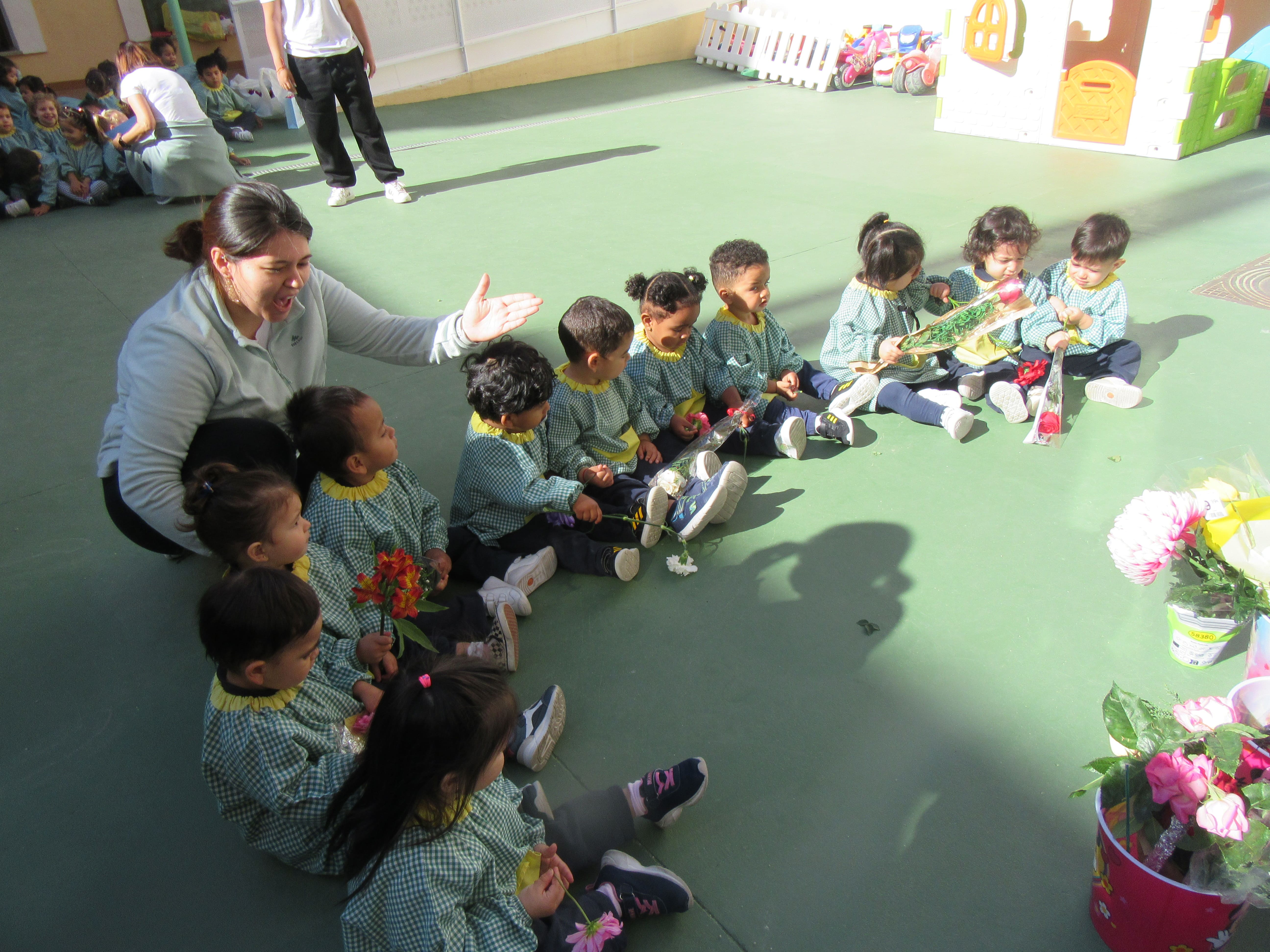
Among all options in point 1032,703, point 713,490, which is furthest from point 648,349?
point 1032,703

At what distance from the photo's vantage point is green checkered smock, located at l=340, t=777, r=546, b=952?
4.41ft

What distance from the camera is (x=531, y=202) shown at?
5738mm

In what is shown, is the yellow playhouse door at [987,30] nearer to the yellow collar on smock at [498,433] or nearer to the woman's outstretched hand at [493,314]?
the woman's outstretched hand at [493,314]

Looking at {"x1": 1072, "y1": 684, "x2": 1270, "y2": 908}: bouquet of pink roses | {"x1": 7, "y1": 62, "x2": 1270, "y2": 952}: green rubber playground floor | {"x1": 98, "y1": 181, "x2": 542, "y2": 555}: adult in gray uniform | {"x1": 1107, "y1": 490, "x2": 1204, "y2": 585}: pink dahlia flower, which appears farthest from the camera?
{"x1": 98, "y1": 181, "x2": 542, "y2": 555}: adult in gray uniform

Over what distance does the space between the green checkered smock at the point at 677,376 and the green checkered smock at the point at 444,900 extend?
177cm

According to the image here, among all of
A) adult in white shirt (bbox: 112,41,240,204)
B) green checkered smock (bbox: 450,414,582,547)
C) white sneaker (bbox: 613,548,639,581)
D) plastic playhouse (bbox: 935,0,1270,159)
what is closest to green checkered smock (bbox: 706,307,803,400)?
green checkered smock (bbox: 450,414,582,547)

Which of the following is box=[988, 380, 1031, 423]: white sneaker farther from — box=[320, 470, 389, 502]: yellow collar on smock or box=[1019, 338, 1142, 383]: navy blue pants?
box=[320, 470, 389, 502]: yellow collar on smock

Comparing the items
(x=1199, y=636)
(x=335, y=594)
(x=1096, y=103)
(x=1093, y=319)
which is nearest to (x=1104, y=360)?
(x=1093, y=319)

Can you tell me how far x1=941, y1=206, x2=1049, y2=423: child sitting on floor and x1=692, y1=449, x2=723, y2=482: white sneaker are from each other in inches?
44.8

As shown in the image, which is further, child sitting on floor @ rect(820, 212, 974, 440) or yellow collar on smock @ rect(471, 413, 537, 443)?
child sitting on floor @ rect(820, 212, 974, 440)

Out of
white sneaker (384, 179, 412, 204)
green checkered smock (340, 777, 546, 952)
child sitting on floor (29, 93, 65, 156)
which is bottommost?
green checkered smock (340, 777, 546, 952)

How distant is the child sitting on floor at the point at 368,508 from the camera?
6.91ft

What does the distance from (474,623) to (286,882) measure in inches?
28.7

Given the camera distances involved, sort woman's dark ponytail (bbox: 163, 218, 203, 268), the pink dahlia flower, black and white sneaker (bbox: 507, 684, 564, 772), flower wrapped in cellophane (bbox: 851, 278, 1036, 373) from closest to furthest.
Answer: the pink dahlia flower < black and white sneaker (bbox: 507, 684, 564, 772) < woman's dark ponytail (bbox: 163, 218, 203, 268) < flower wrapped in cellophane (bbox: 851, 278, 1036, 373)
